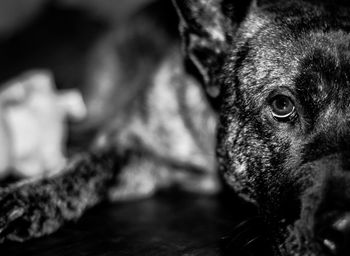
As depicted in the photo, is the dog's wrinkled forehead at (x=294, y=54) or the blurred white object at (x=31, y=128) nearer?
the dog's wrinkled forehead at (x=294, y=54)

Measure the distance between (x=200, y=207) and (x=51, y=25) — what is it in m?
2.44

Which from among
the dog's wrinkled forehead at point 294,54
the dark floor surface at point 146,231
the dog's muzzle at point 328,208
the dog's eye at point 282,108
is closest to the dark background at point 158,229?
the dark floor surface at point 146,231

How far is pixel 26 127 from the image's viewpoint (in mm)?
2471

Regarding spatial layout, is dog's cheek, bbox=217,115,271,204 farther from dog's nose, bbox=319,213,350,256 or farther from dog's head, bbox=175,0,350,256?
dog's nose, bbox=319,213,350,256

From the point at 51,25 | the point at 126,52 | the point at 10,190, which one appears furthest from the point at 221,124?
the point at 51,25

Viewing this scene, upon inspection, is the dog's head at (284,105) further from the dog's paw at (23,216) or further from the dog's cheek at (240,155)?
the dog's paw at (23,216)

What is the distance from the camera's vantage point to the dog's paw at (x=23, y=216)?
5.21 feet

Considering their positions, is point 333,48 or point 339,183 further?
point 333,48

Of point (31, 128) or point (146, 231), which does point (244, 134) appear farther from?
point (31, 128)

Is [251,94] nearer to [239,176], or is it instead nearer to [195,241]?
[239,176]

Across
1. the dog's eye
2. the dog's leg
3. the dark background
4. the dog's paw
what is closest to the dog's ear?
the dog's eye

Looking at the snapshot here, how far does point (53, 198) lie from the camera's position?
1.84m

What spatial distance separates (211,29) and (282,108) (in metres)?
0.59

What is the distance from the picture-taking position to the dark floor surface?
1.49m
